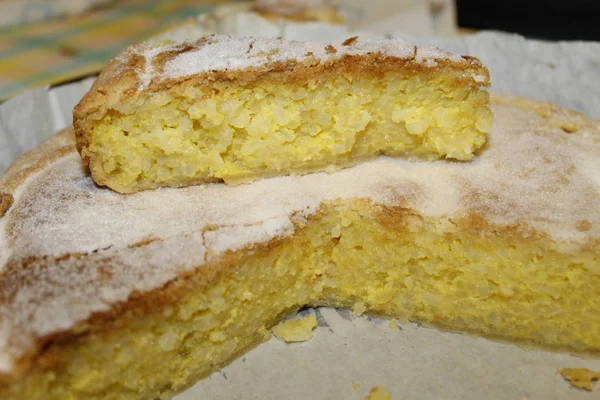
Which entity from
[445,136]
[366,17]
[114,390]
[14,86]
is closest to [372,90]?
[445,136]

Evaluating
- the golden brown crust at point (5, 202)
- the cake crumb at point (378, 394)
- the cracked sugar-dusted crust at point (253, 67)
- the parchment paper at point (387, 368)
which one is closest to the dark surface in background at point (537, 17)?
→ the cracked sugar-dusted crust at point (253, 67)

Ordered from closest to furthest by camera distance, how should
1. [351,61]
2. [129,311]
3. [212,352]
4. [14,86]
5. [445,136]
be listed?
[129,311]
[212,352]
[351,61]
[445,136]
[14,86]

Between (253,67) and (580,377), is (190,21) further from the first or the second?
(580,377)

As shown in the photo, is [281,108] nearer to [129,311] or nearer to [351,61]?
[351,61]

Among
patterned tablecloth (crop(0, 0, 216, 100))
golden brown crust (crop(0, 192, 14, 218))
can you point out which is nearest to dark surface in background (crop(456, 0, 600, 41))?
patterned tablecloth (crop(0, 0, 216, 100))

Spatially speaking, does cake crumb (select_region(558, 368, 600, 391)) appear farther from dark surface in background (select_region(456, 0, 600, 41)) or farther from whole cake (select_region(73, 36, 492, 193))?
dark surface in background (select_region(456, 0, 600, 41))

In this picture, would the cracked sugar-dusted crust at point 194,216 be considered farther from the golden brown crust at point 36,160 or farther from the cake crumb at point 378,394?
the cake crumb at point 378,394

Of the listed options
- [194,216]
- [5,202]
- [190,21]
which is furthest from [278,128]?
[190,21]
